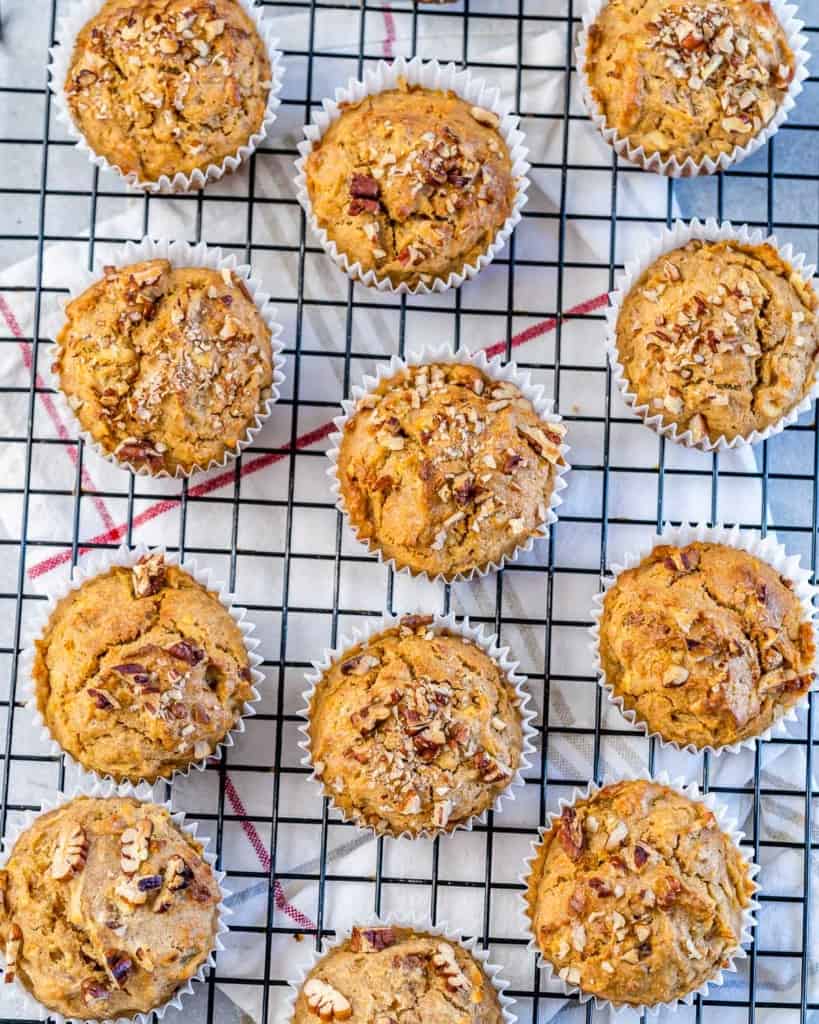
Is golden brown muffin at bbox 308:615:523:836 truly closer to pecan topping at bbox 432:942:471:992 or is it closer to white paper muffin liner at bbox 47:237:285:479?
pecan topping at bbox 432:942:471:992

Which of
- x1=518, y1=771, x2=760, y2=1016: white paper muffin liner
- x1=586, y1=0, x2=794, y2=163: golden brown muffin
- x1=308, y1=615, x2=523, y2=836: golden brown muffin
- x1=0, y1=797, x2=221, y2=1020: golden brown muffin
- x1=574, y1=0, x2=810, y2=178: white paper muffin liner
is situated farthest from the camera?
x1=574, y1=0, x2=810, y2=178: white paper muffin liner

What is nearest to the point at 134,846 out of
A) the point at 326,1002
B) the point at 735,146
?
the point at 326,1002

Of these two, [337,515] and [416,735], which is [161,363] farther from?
[416,735]

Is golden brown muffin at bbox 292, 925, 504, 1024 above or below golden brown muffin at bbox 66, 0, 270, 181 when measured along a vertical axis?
below

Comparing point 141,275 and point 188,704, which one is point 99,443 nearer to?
point 141,275

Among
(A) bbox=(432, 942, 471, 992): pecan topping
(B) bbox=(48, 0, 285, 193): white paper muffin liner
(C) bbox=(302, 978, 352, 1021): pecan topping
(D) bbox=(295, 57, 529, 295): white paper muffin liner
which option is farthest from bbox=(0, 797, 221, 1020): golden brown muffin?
Result: (B) bbox=(48, 0, 285, 193): white paper muffin liner

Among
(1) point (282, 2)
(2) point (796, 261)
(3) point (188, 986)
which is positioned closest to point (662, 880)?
(3) point (188, 986)

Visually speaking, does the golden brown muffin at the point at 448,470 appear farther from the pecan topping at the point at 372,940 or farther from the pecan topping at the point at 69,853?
the pecan topping at the point at 69,853
